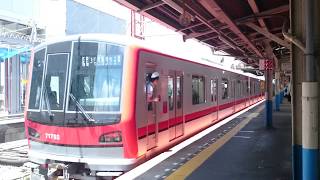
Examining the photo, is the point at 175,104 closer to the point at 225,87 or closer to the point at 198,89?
the point at 198,89

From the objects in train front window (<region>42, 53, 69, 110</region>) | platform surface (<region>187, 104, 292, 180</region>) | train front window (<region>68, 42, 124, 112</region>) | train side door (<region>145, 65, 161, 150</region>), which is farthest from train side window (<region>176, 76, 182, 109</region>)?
train front window (<region>42, 53, 69, 110</region>)

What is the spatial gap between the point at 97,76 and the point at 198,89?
19.9ft

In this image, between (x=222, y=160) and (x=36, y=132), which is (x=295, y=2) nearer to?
(x=222, y=160)

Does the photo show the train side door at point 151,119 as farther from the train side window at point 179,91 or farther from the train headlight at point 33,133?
the train headlight at point 33,133

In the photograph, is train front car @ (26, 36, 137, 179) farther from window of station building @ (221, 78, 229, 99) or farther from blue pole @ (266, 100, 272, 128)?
window of station building @ (221, 78, 229, 99)

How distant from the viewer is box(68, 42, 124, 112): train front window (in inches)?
302

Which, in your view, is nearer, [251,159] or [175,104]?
[251,159]

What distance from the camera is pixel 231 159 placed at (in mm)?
8648

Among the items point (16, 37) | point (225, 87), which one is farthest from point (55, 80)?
point (16, 37)

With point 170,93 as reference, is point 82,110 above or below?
below

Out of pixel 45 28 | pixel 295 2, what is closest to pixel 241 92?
pixel 45 28

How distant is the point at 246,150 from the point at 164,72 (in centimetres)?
244

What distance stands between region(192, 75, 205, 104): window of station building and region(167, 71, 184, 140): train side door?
5.05 feet

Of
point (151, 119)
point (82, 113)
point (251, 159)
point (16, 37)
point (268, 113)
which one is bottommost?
point (251, 159)
